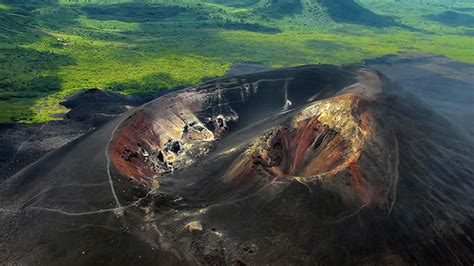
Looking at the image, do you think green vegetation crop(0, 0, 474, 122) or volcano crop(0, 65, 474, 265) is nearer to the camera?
volcano crop(0, 65, 474, 265)

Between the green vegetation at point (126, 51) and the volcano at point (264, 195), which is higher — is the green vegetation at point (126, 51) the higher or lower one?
the lower one

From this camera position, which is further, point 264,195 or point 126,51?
point 126,51

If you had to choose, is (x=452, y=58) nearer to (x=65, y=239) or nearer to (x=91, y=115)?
(x=91, y=115)

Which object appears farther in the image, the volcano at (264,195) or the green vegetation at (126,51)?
the green vegetation at (126,51)

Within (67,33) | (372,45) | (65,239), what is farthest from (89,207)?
(372,45)

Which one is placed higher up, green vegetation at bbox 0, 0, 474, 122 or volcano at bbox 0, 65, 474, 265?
volcano at bbox 0, 65, 474, 265

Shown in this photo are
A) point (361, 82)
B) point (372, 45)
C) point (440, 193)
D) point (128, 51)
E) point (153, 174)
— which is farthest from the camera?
point (372, 45)

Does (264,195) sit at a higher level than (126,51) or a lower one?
higher

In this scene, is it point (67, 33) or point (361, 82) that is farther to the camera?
point (67, 33)
